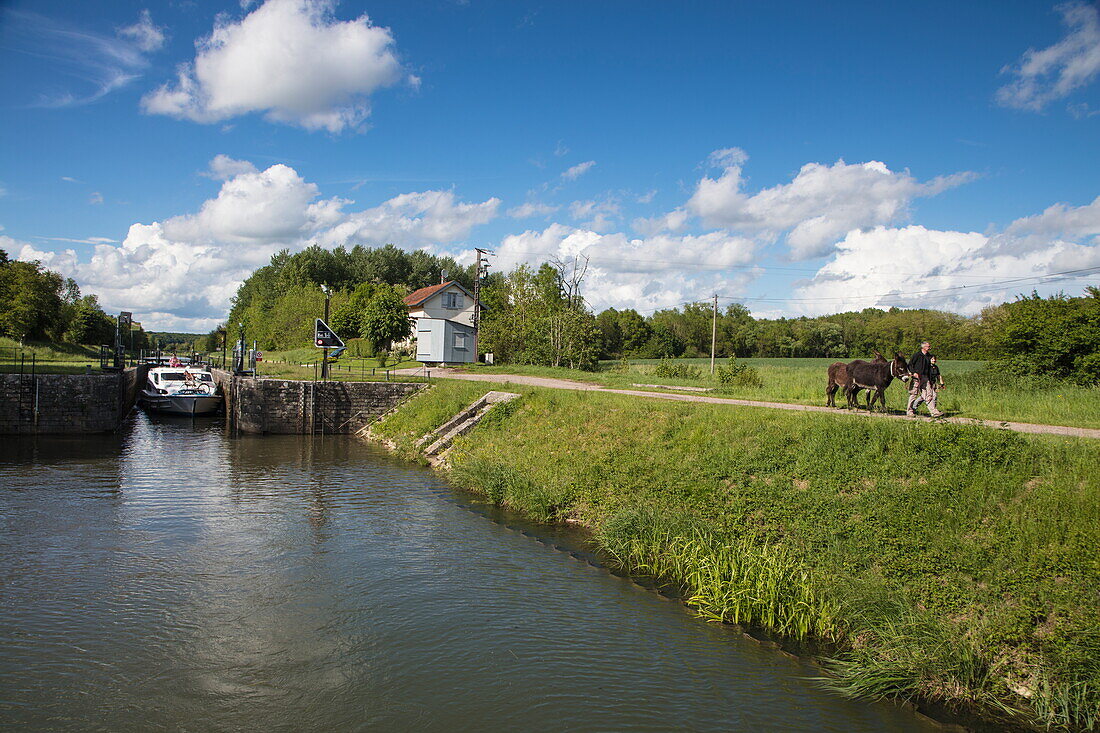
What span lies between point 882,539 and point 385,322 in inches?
1784

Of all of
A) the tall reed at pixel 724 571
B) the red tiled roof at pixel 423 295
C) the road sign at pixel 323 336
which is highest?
the red tiled roof at pixel 423 295

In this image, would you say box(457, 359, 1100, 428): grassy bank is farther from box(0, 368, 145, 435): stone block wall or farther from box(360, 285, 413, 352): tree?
box(360, 285, 413, 352): tree

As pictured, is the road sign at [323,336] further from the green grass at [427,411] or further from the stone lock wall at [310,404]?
the green grass at [427,411]

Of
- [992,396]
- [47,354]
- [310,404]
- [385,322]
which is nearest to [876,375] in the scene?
[992,396]

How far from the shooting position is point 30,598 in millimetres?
9680

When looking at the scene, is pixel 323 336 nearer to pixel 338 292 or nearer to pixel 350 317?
pixel 350 317

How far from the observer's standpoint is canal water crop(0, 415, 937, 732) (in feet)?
23.2

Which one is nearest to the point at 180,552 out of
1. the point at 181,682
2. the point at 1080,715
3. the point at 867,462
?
the point at 181,682

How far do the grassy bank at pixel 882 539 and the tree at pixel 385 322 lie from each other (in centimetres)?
3779

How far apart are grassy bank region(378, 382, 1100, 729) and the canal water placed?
2.49 ft

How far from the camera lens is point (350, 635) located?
874 cm

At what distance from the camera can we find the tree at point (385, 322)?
50.8 m

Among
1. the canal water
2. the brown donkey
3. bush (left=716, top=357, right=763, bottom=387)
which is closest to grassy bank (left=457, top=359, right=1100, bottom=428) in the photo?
bush (left=716, top=357, right=763, bottom=387)

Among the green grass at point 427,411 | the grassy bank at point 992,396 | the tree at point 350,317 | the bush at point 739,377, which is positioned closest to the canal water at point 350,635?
the green grass at point 427,411
